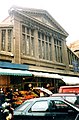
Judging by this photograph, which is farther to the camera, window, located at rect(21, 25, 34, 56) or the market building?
window, located at rect(21, 25, 34, 56)

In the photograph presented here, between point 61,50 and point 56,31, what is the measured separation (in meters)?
2.75

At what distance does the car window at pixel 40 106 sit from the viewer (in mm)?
7902

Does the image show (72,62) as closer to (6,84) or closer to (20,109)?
(6,84)

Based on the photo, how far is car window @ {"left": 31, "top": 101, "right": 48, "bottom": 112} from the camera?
25.9 ft

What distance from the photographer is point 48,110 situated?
7.77 metres

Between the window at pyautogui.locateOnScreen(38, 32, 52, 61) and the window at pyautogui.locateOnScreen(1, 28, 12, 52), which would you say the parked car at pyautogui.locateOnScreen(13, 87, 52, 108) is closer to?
the window at pyautogui.locateOnScreen(1, 28, 12, 52)

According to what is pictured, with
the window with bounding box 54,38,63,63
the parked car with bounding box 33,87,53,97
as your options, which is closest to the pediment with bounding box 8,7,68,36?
the window with bounding box 54,38,63,63

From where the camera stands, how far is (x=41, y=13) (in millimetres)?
27719

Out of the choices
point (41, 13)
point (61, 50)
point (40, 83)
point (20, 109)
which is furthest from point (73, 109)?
point (61, 50)

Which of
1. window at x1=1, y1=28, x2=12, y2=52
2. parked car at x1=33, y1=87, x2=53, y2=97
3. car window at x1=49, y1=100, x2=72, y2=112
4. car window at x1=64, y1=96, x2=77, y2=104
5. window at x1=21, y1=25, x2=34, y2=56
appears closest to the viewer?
car window at x1=49, y1=100, x2=72, y2=112

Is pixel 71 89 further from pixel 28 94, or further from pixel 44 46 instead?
pixel 44 46

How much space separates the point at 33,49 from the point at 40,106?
1763 cm

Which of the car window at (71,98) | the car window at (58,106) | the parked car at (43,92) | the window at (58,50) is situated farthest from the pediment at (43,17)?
the car window at (58,106)

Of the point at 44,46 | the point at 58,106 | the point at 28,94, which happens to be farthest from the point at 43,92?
the point at 44,46
